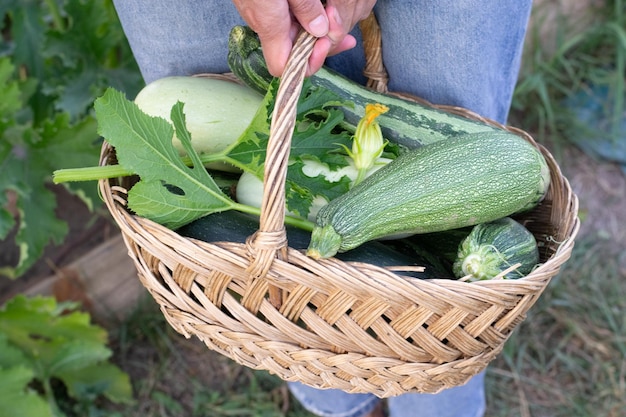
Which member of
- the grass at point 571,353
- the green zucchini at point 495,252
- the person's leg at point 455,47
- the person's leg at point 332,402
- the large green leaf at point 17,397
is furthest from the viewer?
the grass at point 571,353

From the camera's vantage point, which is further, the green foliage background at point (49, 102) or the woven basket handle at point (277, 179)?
the green foliage background at point (49, 102)

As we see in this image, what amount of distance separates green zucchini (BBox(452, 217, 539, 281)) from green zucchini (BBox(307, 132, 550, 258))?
2 cm

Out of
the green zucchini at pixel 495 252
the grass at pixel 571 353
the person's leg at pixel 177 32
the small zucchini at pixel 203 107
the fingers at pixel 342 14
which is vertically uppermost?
the fingers at pixel 342 14

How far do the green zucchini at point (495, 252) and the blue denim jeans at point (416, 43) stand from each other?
0.24 m

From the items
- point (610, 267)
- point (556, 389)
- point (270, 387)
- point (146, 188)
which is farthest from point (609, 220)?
point (146, 188)

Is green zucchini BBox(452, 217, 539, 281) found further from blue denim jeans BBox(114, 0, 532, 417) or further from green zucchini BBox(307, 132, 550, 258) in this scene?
blue denim jeans BBox(114, 0, 532, 417)

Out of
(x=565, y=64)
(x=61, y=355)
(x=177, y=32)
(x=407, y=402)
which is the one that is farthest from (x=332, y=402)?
(x=565, y=64)

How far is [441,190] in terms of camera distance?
0.80 meters

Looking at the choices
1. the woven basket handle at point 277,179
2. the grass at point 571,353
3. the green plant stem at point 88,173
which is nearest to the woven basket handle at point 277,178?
the woven basket handle at point 277,179

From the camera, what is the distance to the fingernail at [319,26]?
2.29 feet

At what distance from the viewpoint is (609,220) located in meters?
1.80

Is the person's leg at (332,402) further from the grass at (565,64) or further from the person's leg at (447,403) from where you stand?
the grass at (565,64)

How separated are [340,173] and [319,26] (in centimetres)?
25

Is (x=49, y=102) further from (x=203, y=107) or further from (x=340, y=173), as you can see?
(x=340, y=173)
